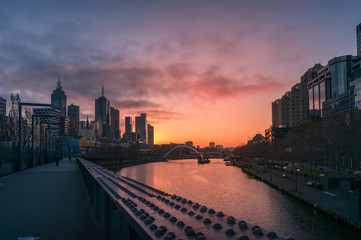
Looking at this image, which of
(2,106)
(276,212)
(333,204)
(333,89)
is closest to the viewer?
(333,204)

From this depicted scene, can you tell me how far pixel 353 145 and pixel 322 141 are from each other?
9765 mm

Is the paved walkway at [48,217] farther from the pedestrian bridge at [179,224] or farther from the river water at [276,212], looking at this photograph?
the river water at [276,212]

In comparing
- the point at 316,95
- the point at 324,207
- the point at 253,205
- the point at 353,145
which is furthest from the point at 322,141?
the point at 316,95

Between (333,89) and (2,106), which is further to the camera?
(2,106)

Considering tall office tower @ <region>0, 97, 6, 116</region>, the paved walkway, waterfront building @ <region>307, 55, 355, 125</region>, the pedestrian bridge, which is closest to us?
the pedestrian bridge

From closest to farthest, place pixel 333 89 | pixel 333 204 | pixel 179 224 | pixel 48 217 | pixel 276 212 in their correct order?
pixel 179 224 → pixel 48 217 → pixel 333 204 → pixel 276 212 → pixel 333 89

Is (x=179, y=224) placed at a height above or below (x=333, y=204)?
above

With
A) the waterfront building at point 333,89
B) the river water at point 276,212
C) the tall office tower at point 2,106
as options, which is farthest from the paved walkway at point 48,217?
the tall office tower at point 2,106

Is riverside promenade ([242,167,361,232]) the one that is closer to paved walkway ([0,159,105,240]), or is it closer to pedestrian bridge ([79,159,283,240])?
paved walkway ([0,159,105,240])

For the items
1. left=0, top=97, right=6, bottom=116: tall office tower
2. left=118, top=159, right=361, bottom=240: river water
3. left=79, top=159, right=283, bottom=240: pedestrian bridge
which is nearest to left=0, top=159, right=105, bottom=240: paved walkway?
left=79, top=159, right=283, bottom=240: pedestrian bridge

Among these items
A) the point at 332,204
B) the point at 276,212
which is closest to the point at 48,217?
the point at 332,204

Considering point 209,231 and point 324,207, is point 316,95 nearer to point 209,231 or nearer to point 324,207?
point 324,207

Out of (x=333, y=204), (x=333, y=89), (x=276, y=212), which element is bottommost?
(x=276, y=212)

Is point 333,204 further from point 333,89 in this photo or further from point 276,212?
point 333,89
